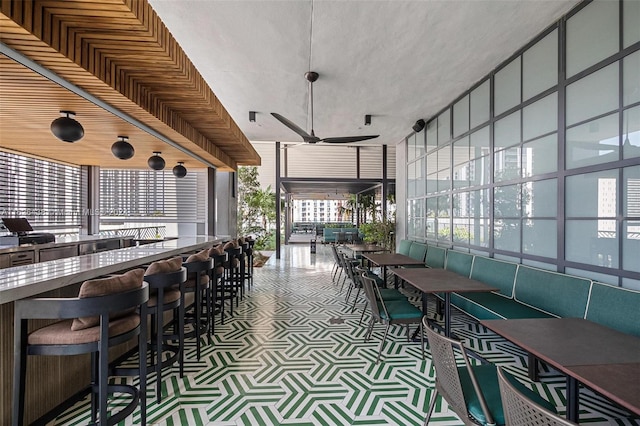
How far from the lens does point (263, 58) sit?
4.08 metres

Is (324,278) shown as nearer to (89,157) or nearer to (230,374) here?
(230,374)

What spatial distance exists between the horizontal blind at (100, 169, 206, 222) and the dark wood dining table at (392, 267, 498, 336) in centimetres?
574

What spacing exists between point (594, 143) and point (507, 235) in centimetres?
161

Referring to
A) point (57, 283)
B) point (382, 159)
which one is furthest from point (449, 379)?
point (382, 159)

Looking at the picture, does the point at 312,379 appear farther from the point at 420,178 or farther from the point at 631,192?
the point at 420,178

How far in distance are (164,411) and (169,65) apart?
9.17ft

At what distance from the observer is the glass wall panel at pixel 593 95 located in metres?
2.74

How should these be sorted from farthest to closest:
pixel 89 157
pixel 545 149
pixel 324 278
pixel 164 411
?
pixel 324 278, pixel 89 157, pixel 545 149, pixel 164 411

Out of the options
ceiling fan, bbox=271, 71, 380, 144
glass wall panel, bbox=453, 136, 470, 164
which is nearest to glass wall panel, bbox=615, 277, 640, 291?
glass wall panel, bbox=453, 136, 470, 164

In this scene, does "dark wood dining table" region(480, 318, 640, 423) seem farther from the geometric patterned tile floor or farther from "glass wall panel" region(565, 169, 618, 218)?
"glass wall panel" region(565, 169, 618, 218)

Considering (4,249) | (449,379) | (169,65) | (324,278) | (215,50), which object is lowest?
(324,278)

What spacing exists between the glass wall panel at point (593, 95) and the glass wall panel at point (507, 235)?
1.42m

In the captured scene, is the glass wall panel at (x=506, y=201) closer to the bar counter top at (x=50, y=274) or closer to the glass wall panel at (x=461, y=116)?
the glass wall panel at (x=461, y=116)

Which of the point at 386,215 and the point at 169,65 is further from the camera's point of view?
the point at 386,215
